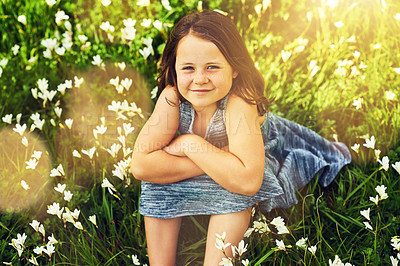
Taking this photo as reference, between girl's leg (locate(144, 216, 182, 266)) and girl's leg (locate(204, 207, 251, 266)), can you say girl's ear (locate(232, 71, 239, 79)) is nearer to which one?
girl's leg (locate(204, 207, 251, 266))

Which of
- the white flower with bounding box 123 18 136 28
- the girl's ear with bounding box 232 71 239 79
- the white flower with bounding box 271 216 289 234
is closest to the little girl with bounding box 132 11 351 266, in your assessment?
the girl's ear with bounding box 232 71 239 79

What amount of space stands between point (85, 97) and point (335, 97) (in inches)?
75.6

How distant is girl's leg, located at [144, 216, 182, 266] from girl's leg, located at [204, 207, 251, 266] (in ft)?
0.78

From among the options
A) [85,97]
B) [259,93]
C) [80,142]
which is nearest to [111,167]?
[80,142]

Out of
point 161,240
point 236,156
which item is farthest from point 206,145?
point 161,240

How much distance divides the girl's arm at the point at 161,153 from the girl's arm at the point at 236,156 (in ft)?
0.32

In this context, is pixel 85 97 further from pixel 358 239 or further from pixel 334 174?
pixel 358 239

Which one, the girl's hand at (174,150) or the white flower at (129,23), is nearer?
the girl's hand at (174,150)

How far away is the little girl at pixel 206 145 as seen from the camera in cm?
205

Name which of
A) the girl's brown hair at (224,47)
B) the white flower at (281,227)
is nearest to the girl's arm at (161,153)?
the girl's brown hair at (224,47)

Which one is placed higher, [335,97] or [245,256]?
[335,97]

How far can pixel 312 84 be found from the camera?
137 inches

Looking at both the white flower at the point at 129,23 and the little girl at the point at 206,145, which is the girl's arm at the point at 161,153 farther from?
the white flower at the point at 129,23

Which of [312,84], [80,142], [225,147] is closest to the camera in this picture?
[225,147]
